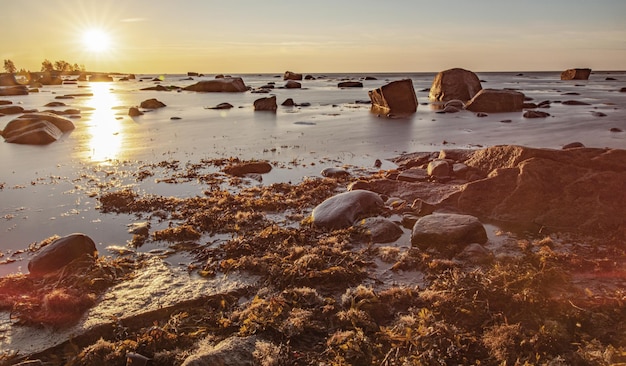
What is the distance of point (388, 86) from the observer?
96.9 ft

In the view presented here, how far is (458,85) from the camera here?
35.3m

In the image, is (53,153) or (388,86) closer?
(53,153)

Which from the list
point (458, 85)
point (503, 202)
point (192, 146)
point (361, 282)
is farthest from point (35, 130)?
point (458, 85)

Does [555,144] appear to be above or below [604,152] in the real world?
below

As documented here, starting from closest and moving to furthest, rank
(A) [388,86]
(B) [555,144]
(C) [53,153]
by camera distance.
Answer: (C) [53,153], (B) [555,144], (A) [388,86]

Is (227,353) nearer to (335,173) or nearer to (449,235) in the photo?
(449,235)

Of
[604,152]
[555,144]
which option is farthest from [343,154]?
[555,144]

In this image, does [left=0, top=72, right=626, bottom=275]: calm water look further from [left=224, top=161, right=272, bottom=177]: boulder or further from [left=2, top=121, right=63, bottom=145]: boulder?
[left=2, top=121, right=63, bottom=145]: boulder

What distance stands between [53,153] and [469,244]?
14.1m

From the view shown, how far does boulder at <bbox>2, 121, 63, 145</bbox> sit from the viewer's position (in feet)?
50.9

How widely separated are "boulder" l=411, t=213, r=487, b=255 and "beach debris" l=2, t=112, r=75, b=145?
640 inches

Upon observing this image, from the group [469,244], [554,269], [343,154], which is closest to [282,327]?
[469,244]

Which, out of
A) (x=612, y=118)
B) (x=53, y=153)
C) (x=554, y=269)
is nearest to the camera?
(x=554, y=269)

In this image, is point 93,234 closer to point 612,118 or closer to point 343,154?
point 343,154
